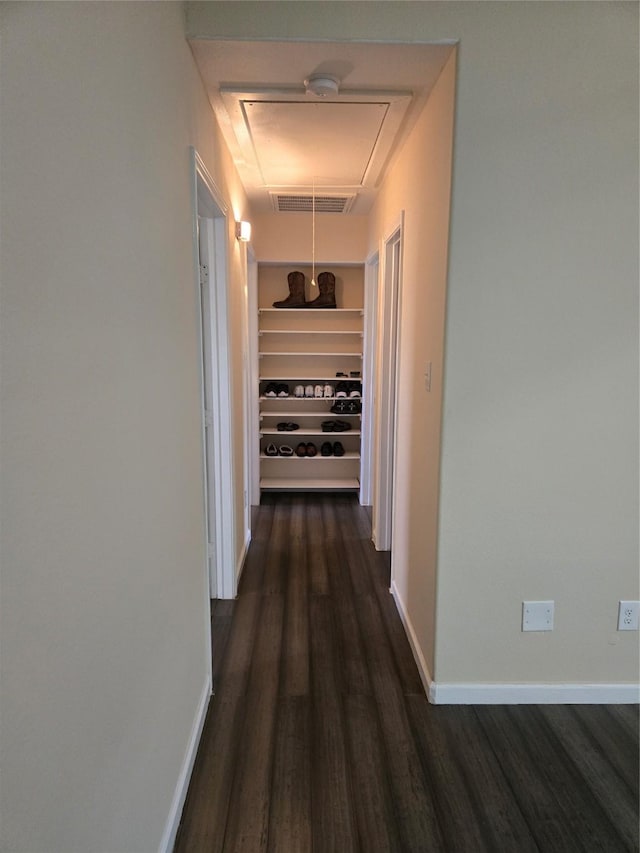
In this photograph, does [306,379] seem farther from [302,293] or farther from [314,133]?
[314,133]

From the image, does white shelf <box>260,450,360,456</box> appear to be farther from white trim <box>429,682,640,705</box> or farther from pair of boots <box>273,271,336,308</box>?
white trim <box>429,682,640,705</box>

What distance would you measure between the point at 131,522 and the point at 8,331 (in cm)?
61

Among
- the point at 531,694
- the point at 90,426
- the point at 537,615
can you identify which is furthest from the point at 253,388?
the point at 90,426

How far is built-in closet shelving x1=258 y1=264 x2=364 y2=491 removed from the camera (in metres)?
4.88

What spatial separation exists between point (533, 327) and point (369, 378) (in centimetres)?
256

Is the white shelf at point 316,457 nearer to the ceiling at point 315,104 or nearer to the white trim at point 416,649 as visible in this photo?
the white trim at point 416,649

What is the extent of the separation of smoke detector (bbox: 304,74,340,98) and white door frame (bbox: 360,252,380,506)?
1907 mm

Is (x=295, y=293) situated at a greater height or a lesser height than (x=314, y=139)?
lesser

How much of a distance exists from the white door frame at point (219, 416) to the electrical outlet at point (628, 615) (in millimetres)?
1902

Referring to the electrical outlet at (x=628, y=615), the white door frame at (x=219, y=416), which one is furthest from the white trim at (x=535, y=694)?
the white door frame at (x=219, y=416)

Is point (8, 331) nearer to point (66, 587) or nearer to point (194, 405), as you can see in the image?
point (66, 587)

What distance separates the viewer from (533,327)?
6.21 feet

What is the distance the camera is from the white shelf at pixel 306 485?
16.1 feet

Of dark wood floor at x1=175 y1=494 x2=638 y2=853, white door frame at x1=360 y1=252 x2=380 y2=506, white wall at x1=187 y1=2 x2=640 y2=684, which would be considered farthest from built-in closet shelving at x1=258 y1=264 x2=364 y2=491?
white wall at x1=187 y1=2 x2=640 y2=684
